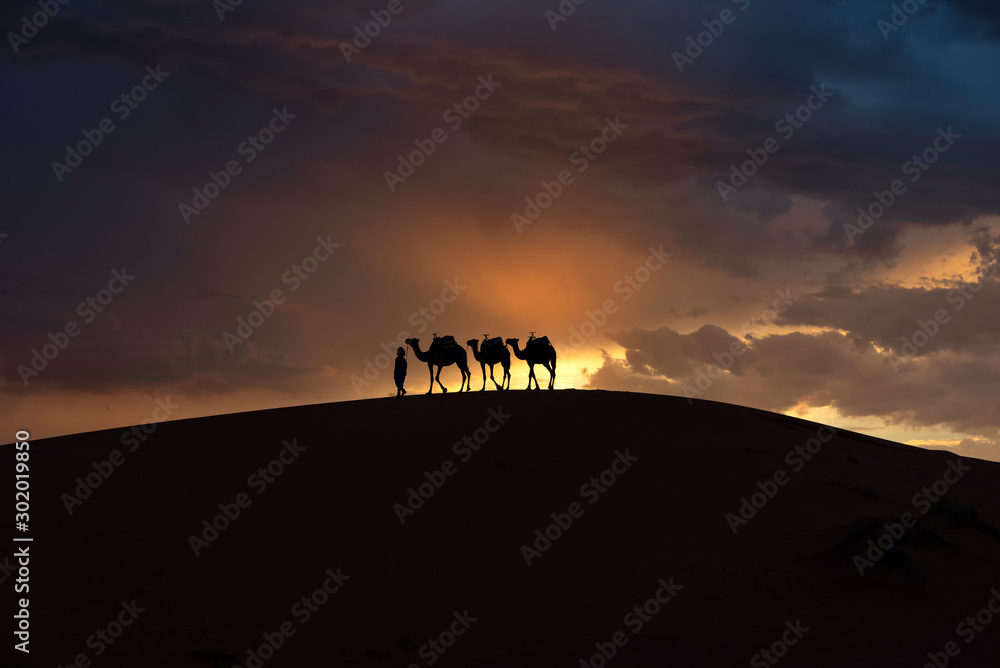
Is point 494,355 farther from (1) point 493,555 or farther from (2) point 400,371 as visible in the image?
(1) point 493,555

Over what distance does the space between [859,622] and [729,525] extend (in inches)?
186

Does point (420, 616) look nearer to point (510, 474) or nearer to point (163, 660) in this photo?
point (163, 660)

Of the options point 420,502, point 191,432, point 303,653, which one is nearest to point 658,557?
point 420,502

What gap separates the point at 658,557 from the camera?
17.7 metres

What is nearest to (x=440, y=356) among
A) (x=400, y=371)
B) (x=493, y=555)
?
(x=400, y=371)

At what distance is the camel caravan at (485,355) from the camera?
32219mm

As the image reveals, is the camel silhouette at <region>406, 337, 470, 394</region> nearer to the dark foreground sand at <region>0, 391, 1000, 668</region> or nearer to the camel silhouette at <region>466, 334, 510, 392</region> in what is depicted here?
the camel silhouette at <region>466, 334, 510, 392</region>

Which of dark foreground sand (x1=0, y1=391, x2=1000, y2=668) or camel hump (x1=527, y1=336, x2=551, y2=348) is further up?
camel hump (x1=527, y1=336, x2=551, y2=348)

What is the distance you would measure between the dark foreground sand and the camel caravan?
725 cm

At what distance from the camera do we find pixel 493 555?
681 inches

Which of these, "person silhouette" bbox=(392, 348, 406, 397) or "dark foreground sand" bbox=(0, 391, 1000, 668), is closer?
"dark foreground sand" bbox=(0, 391, 1000, 668)

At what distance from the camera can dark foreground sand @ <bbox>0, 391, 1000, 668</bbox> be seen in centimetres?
1397

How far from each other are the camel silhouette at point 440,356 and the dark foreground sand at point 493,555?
23.6 ft

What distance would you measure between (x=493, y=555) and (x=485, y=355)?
15.7 metres
